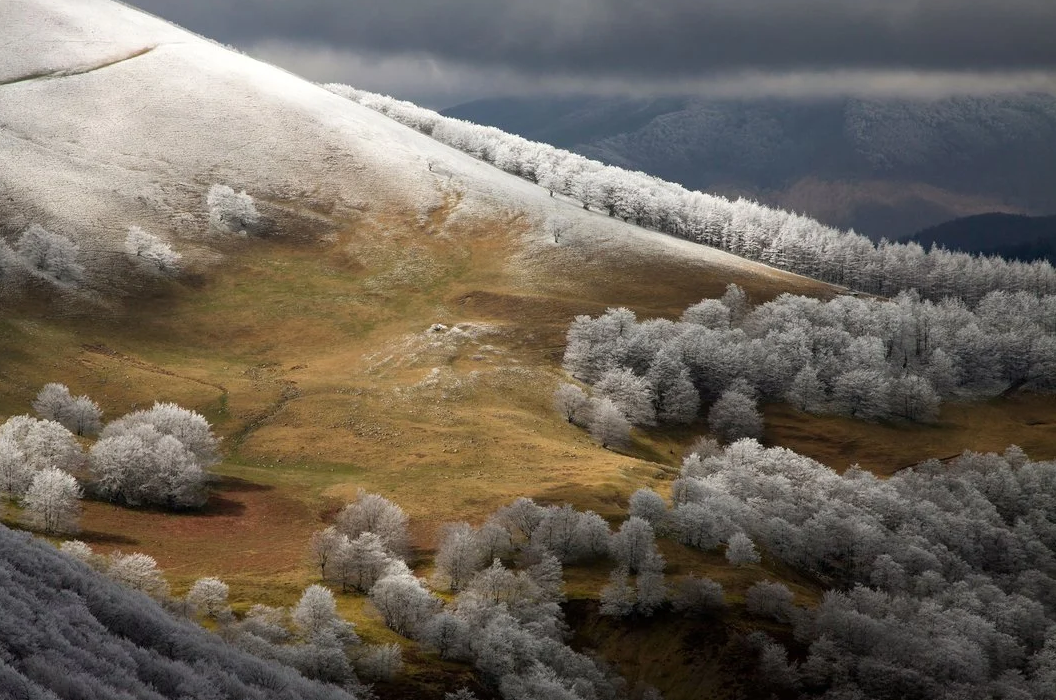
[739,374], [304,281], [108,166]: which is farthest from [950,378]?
[108,166]

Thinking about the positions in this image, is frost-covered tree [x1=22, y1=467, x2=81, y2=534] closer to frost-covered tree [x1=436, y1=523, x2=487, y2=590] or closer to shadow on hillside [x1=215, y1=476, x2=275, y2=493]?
shadow on hillside [x1=215, y1=476, x2=275, y2=493]

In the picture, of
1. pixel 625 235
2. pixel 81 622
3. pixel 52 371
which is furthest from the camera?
pixel 625 235

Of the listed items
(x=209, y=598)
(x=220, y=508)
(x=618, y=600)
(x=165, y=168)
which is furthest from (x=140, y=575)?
(x=165, y=168)

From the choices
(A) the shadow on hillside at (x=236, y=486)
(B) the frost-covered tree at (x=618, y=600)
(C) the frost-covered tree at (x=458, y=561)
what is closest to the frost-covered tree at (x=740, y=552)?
(B) the frost-covered tree at (x=618, y=600)

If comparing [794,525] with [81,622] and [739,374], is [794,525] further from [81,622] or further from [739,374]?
[81,622]

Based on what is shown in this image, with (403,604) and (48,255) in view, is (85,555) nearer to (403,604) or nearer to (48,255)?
(403,604)

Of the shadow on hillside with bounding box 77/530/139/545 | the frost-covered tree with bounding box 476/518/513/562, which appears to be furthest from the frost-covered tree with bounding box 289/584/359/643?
→ the shadow on hillside with bounding box 77/530/139/545
